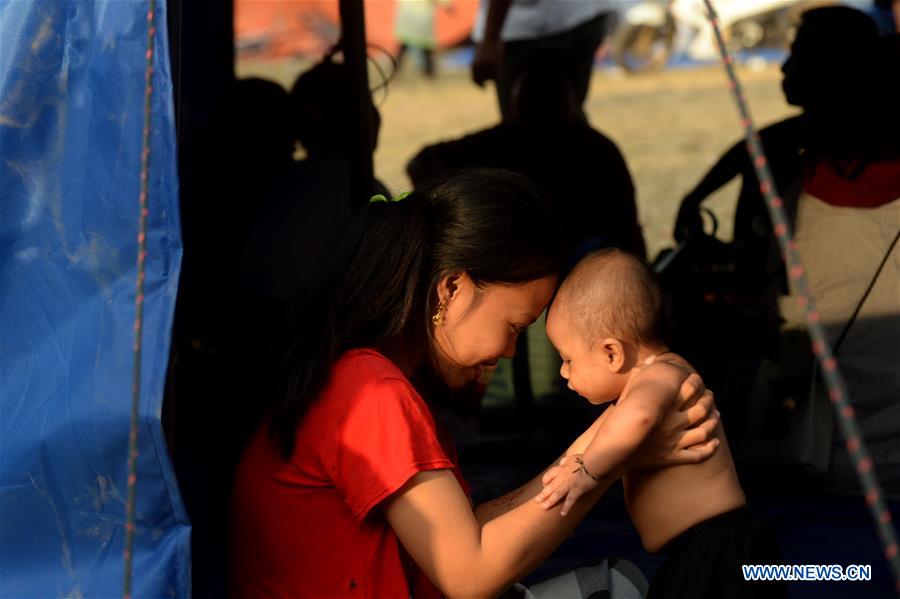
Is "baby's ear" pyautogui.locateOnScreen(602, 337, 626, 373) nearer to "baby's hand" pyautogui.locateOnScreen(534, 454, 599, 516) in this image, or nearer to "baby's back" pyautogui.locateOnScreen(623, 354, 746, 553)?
"baby's back" pyautogui.locateOnScreen(623, 354, 746, 553)

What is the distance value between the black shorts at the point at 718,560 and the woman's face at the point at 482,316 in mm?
413

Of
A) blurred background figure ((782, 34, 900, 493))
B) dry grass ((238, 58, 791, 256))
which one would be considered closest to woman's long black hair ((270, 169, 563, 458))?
blurred background figure ((782, 34, 900, 493))

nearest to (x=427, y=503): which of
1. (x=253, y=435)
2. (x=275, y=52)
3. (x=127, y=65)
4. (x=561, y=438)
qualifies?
(x=253, y=435)

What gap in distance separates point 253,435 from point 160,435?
0.87ft

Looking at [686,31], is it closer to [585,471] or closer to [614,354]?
[614,354]

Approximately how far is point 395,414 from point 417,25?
1036cm

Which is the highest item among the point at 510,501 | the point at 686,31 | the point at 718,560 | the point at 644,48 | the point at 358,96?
the point at 686,31

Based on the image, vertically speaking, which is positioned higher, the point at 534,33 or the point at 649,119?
the point at 534,33

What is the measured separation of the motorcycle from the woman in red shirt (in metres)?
10.7

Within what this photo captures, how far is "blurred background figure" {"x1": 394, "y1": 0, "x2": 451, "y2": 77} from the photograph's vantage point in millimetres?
11109

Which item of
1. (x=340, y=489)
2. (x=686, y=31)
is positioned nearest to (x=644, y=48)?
(x=686, y=31)

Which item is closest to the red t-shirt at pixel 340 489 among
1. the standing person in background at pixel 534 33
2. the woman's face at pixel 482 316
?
the woman's face at pixel 482 316

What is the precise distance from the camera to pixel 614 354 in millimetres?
1827

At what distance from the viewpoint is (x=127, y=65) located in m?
1.55
